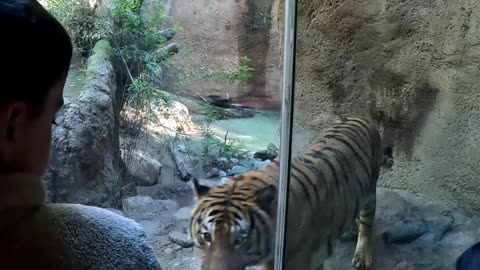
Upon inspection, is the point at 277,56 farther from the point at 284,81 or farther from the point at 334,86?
the point at 334,86

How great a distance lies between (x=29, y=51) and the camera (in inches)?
16.6

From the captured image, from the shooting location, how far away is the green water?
4.96 ft

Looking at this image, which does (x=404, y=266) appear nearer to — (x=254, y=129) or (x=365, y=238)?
(x=365, y=238)

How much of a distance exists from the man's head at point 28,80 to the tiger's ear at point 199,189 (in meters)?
1.05

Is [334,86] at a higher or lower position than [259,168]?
higher

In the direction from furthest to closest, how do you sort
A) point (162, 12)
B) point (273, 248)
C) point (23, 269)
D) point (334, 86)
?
point (334, 86) → point (273, 248) → point (162, 12) → point (23, 269)

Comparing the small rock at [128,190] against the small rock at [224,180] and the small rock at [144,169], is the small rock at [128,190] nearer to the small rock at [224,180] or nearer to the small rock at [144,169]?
the small rock at [144,169]

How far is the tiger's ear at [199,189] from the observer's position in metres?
1.51

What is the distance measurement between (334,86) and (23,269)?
148cm

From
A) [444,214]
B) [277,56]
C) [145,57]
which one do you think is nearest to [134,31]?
[145,57]

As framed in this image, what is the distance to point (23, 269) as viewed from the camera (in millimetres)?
436

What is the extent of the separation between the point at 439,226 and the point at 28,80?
1.60 m

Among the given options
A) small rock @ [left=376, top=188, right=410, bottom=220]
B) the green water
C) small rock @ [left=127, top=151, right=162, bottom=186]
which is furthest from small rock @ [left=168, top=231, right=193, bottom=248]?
small rock @ [left=376, top=188, right=410, bottom=220]

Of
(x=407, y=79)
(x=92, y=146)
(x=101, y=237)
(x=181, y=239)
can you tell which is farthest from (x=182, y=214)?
(x=101, y=237)
